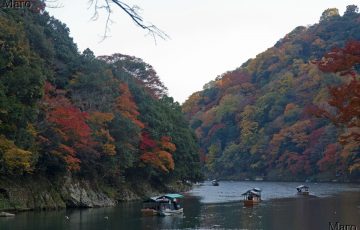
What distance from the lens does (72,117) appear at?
39781 millimetres

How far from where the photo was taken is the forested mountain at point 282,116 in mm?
94000

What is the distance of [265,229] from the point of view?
30891mm

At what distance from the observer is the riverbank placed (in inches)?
1410

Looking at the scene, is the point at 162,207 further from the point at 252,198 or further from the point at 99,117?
the point at 252,198

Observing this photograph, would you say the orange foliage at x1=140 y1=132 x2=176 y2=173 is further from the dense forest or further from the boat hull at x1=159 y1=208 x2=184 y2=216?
the boat hull at x1=159 y1=208 x2=184 y2=216

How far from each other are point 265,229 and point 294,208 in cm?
1543

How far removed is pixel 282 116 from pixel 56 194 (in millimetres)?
75251

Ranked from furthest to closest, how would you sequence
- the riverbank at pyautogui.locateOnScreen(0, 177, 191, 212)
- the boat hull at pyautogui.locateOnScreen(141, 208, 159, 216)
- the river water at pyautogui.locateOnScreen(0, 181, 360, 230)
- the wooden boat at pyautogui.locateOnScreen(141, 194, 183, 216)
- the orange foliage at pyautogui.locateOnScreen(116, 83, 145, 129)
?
the orange foliage at pyautogui.locateOnScreen(116, 83, 145, 129) → the wooden boat at pyautogui.locateOnScreen(141, 194, 183, 216) → the boat hull at pyautogui.locateOnScreen(141, 208, 159, 216) → the riverbank at pyautogui.locateOnScreen(0, 177, 191, 212) → the river water at pyautogui.locateOnScreen(0, 181, 360, 230)

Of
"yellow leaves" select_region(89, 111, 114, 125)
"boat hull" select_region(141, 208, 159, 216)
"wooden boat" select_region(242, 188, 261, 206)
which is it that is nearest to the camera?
"boat hull" select_region(141, 208, 159, 216)

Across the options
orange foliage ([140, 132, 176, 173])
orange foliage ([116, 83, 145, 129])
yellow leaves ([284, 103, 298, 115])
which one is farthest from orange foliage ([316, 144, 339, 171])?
orange foliage ([116, 83, 145, 129])

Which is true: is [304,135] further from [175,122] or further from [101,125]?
[101,125]

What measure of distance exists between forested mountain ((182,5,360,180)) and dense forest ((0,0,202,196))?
29.4 meters

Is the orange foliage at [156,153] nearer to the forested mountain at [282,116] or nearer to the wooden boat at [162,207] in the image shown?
the wooden boat at [162,207]

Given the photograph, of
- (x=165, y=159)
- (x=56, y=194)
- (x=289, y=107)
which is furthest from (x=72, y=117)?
(x=289, y=107)
